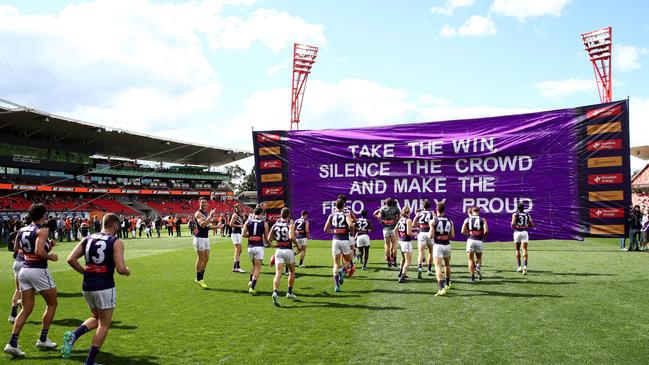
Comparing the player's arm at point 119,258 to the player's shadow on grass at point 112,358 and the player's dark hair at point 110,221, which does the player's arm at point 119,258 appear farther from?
the player's shadow on grass at point 112,358

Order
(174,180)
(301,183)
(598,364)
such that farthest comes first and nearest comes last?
(174,180), (301,183), (598,364)

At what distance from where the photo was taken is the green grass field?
5.72 m

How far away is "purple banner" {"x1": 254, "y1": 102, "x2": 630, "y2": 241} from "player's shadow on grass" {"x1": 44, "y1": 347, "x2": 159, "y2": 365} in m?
11.2

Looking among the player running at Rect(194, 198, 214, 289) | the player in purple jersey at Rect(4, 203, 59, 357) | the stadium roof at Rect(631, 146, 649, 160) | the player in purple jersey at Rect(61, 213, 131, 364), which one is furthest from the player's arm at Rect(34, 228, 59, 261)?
the stadium roof at Rect(631, 146, 649, 160)

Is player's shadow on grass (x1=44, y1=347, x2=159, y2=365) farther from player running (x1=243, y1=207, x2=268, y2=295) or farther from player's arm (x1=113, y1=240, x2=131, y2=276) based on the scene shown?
player running (x1=243, y1=207, x2=268, y2=295)

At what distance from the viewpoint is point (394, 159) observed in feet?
52.4

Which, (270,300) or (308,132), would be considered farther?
(308,132)

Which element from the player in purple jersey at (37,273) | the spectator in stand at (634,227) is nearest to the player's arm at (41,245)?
the player in purple jersey at (37,273)

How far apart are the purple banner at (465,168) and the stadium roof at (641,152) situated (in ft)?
198

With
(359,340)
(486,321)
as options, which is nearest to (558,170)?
(486,321)

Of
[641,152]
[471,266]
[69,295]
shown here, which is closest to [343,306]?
[471,266]

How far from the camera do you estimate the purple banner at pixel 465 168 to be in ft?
44.9

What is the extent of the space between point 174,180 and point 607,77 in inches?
2590

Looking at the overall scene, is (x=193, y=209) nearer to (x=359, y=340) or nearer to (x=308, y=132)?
(x=308, y=132)
